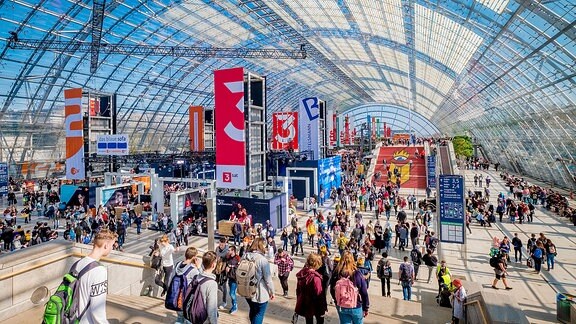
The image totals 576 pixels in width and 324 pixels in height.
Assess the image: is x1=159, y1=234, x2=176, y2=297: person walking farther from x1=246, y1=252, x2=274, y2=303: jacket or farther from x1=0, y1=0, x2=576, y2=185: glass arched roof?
x1=0, y1=0, x2=576, y2=185: glass arched roof

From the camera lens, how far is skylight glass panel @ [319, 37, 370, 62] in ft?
122

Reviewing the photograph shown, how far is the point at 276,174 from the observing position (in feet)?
83.5

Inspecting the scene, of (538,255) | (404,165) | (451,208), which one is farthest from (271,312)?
(404,165)

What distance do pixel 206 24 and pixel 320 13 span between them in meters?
10.1

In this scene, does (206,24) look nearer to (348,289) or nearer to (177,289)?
(177,289)

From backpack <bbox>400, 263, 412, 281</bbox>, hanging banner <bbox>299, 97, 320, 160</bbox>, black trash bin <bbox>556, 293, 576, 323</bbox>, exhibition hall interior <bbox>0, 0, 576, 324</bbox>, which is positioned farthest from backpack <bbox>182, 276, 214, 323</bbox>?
hanging banner <bbox>299, 97, 320, 160</bbox>

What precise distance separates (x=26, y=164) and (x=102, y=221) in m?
22.8

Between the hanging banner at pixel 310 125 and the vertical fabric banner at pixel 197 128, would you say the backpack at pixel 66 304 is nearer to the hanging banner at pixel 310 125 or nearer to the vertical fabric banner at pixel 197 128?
the hanging banner at pixel 310 125

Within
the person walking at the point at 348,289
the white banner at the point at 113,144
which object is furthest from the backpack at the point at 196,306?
the white banner at the point at 113,144

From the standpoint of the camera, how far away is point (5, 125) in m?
30.8

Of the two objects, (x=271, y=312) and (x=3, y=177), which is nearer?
(x=271, y=312)

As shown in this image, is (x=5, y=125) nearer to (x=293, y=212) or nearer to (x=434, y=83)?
(x=293, y=212)

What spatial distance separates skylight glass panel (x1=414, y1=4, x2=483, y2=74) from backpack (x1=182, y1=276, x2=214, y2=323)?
75.1 feet

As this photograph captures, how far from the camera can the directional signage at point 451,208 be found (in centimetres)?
1158
